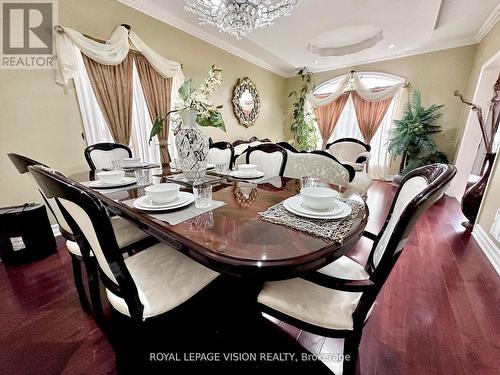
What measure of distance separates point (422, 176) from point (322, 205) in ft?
1.37

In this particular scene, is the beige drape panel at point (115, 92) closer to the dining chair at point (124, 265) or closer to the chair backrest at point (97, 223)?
the dining chair at point (124, 265)

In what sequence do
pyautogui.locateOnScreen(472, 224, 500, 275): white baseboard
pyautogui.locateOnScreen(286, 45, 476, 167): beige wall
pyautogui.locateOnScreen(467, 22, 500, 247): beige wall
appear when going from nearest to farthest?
pyautogui.locateOnScreen(472, 224, 500, 275): white baseboard, pyautogui.locateOnScreen(467, 22, 500, 247): beige wall, pyautogui.locateOnScreen(286, 45, 476, 167): beige wall

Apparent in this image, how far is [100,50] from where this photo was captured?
2.26 m

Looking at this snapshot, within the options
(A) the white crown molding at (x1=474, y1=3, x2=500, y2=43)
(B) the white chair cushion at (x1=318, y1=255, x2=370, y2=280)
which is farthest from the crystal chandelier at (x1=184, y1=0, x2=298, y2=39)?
(A) the white crown molding at (x1=474, y1=3, x2=500, y2=43)

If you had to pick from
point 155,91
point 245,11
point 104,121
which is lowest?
point 104,121

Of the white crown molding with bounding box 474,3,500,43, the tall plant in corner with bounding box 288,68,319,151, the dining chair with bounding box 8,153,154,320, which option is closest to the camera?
the dining chair with bounding box 8,153,154,320

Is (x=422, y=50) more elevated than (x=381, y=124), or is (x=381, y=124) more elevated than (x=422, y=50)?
(x=422, y=50)

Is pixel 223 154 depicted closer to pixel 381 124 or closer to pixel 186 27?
pixel 186 27

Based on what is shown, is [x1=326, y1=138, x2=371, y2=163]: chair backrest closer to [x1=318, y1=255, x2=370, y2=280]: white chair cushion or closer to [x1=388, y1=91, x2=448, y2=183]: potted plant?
[x1=388, y1=91, x2=448, y2=183]: potted plant

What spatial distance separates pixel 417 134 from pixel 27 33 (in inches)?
221

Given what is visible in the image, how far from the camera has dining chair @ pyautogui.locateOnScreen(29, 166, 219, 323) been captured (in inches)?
25.4

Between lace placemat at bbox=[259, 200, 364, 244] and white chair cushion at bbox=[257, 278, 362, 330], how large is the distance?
28 centimetres

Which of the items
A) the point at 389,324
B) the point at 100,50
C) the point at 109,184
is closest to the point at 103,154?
the point at 109,184

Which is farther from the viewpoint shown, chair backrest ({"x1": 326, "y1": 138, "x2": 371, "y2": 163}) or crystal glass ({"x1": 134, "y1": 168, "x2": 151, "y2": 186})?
chair backrest ({"x1": 326, "y1": 138, "x2": 371, "y2": 163})
